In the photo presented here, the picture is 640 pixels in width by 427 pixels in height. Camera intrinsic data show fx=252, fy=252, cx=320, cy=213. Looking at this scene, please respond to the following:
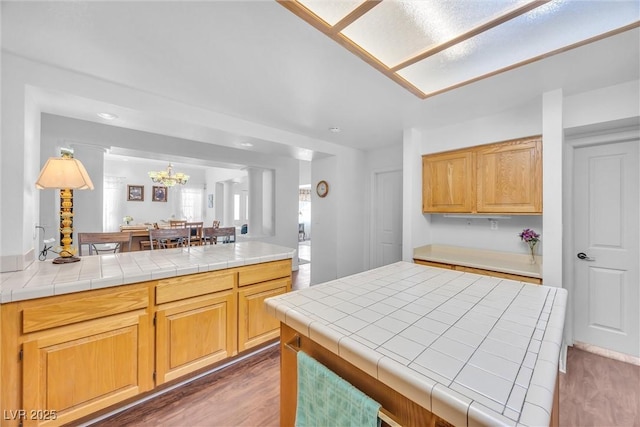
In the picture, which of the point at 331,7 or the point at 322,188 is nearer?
the point at 331,7

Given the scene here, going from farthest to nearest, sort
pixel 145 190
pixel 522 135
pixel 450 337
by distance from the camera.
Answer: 1. pixel 145 190
2. pixel 522 135
3. pixel 450 337

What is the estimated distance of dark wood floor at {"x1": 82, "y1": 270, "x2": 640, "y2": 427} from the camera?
158 cm

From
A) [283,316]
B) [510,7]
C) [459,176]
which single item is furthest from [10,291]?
[459,176]

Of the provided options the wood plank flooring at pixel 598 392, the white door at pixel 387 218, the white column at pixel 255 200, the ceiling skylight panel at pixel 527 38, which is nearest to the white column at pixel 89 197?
the white column at pixel 255 200

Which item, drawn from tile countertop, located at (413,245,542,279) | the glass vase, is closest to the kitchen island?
tile countertop, located at (413,245,542,279)

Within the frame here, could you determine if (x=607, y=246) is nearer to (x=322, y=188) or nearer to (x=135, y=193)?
(x=322, y=188)

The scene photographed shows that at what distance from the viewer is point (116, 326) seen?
1557mm

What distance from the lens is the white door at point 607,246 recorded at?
7.15 feet

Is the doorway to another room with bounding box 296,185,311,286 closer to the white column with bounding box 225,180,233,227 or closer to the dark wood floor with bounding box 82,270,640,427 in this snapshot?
the white column with bounding box 225,180,233,227

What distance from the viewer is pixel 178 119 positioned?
89.9 inches

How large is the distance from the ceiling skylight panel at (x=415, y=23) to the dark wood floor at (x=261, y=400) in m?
2.39

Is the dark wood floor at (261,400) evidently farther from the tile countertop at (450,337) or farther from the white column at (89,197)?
the white column at (89,197)

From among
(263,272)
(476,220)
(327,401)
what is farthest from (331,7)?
(476,220)

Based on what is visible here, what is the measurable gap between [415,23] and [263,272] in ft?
6.78
